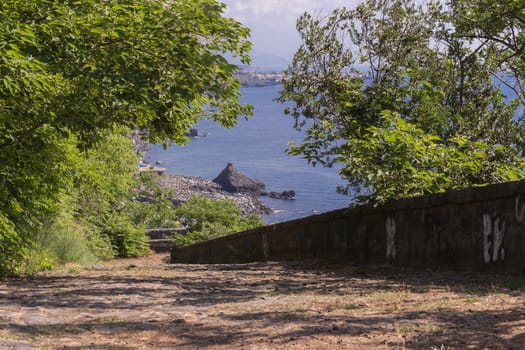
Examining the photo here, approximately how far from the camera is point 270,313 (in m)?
7.33

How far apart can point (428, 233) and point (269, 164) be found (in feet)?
392

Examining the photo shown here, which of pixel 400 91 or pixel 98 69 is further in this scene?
pixel 400 91

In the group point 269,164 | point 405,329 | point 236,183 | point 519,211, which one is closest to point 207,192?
point 236,183

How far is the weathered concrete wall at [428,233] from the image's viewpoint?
9289 millimetres

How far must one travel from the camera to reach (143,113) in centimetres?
1109

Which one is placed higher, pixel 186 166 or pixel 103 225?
pixel 186 166

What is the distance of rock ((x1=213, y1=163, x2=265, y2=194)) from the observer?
331 feet

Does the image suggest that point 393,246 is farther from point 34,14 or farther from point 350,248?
point 34,14

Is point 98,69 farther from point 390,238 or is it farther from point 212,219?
point 212,219

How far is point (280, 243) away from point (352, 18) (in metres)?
5.60

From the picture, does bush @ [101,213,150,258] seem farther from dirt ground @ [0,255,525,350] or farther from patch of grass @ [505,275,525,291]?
patch of grass @ [505,275,525,291]

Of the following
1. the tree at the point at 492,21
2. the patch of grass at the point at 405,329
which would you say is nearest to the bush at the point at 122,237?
the tree at the point at 492,21

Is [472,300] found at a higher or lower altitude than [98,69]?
lower

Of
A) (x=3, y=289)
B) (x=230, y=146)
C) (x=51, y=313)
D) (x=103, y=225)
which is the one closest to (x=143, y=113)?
(x=3, y=289)
